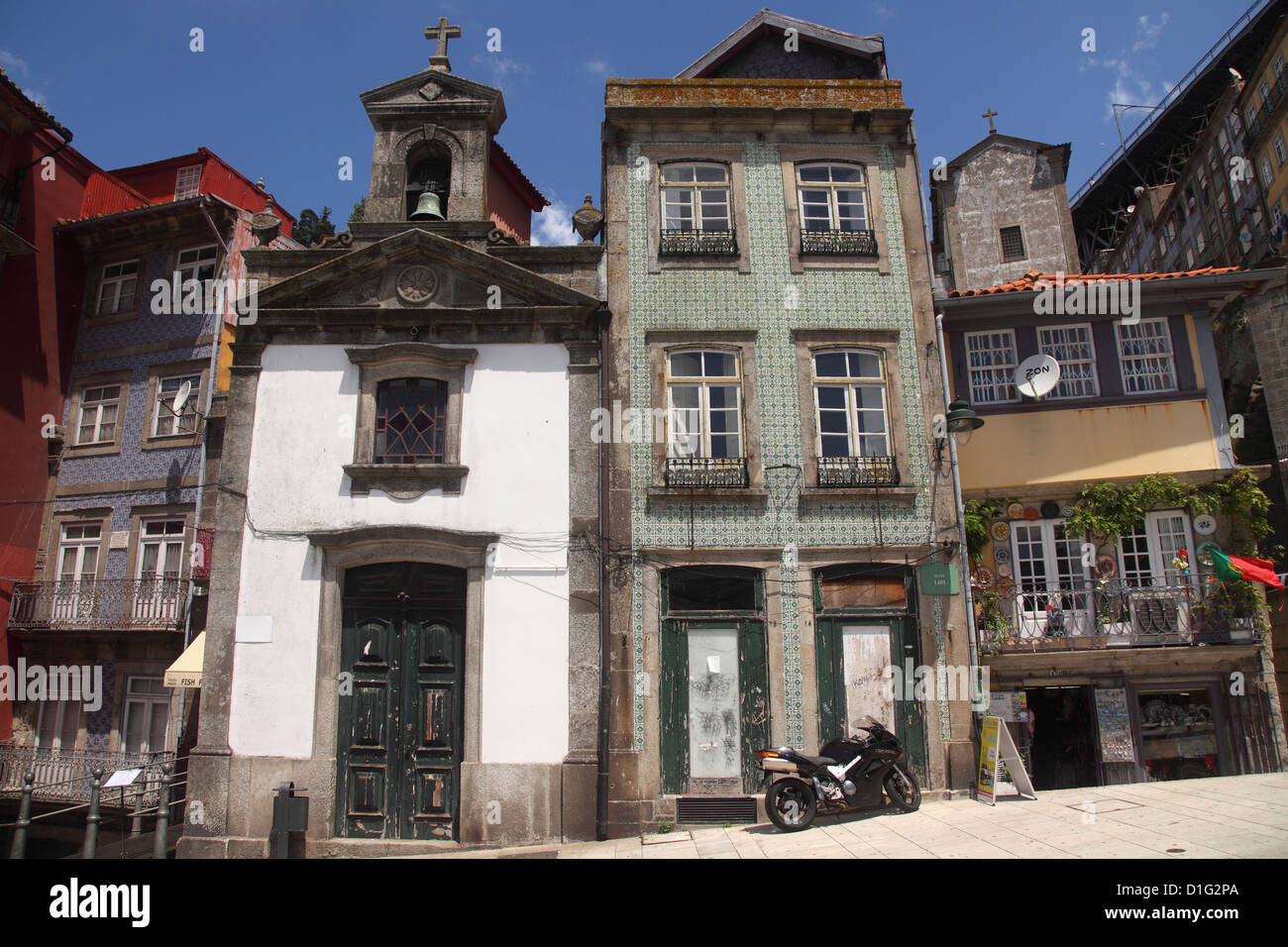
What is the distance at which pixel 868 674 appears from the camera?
11617mm

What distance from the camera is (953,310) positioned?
14.0m

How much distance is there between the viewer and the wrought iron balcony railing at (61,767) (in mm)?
15312

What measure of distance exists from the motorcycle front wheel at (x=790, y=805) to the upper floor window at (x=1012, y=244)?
A: 58.9 feet

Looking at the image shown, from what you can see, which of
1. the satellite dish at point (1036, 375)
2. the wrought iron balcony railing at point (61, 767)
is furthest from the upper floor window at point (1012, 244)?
the wrought iron balcony railing at point (61, 767)

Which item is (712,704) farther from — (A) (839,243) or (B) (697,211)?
(B) (697,211)

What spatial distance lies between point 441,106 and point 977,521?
37.3 ft

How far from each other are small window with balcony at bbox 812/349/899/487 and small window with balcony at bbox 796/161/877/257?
6.00 ft

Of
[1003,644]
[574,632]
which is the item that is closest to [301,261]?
[574,632]

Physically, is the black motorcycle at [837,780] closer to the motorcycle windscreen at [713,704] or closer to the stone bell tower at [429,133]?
the motorcycle windscreen at [713,704]

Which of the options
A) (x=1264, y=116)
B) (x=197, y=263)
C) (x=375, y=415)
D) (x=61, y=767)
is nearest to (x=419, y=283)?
(x=375, y=415)

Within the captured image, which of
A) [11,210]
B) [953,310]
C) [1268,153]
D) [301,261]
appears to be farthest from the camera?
[1268,153]

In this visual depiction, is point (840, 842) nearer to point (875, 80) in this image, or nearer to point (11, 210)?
point (875, 80)

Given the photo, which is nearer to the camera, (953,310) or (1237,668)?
(1237,668)

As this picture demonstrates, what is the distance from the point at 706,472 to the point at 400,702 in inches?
216
